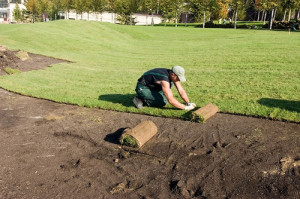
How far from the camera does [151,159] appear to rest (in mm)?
5320

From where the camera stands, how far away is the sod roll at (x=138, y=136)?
5.79 m

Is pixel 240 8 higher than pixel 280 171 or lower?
higher

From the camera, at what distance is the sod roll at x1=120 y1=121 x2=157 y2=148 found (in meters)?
5.79

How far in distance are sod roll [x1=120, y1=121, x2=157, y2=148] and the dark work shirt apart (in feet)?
5.40

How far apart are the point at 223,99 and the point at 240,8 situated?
167 feet

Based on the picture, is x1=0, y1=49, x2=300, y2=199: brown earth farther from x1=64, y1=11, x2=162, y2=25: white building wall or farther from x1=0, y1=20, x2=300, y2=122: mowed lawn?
x1=64, y1=11, x2=162, y2=25: white building wall

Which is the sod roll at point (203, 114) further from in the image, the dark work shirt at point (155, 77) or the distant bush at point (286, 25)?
the distant bush at point (286, 25)

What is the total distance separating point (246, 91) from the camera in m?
9.34

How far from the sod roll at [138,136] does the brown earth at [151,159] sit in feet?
0.53

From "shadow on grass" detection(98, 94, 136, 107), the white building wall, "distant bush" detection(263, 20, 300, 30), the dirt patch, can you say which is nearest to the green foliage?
"shadow on grass" detection(98, 94, 136, 107)

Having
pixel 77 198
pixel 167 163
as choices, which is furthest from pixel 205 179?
pixel 77 198

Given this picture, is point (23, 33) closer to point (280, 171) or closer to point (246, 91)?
point (246, 91)

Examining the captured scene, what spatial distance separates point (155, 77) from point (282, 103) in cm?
397

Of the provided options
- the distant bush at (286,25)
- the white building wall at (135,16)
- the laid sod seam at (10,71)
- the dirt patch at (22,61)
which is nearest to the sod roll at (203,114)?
the laid sod seam at (10,71)
